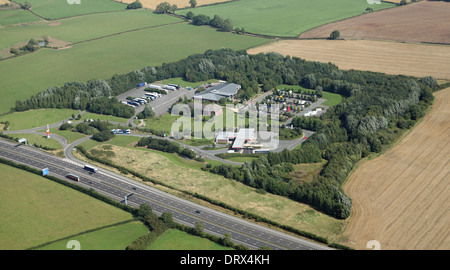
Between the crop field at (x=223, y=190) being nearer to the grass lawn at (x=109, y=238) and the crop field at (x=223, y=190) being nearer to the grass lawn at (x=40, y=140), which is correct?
the grass lawn at (x=40, y=140)

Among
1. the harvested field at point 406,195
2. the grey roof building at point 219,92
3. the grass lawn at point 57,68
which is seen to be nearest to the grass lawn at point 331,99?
the grey roof building at point 219,92

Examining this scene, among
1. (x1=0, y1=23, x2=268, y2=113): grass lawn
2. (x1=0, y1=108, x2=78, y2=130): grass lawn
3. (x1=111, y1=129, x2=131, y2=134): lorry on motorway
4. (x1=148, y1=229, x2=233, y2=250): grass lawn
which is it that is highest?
(x1=0, y1=23, x2=268, y2=113): grass lawn

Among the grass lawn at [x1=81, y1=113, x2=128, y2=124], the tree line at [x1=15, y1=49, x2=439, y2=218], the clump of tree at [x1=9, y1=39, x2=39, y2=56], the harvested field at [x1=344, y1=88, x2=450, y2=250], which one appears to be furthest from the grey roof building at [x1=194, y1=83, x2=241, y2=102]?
the clump of tree at [x1=9, y1=39, x2=39, y2=56]

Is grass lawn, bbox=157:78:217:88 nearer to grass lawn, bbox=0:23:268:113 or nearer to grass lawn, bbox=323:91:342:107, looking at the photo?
grass lawn, bbox=0:23:268:113

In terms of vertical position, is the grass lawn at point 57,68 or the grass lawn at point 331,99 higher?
the grass lawn at point 57,68

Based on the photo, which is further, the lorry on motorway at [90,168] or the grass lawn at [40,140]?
the grass lawn at [40,140]

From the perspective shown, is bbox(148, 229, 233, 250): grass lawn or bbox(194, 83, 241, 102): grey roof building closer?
bbox(148, 229, 233, 250): grass lawn

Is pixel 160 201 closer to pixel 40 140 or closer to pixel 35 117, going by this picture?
pixel 40 140
